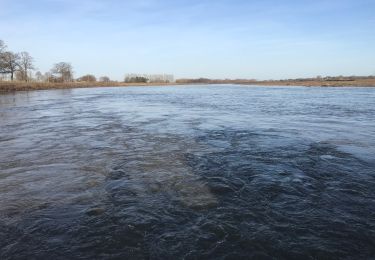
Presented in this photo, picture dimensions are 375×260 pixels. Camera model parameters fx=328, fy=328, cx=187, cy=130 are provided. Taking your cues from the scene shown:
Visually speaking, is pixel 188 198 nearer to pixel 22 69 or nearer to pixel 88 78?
pixel 22 69

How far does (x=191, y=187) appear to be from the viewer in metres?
6.86

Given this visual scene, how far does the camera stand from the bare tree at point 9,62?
6975 centimetres

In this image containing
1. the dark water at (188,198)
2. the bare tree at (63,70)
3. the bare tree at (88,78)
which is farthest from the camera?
the bare tree at (88,78)

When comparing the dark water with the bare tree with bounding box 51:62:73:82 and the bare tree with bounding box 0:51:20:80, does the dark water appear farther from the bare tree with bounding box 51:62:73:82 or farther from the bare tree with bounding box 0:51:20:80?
the bare tree with bounding box 51:62:73:82

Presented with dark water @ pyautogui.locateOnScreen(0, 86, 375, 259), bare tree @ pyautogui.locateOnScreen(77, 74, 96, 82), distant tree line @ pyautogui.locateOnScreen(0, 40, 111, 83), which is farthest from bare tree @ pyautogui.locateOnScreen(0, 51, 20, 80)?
dark water @ pyautogui.locateOnScreen(0, 86, 375, 259)

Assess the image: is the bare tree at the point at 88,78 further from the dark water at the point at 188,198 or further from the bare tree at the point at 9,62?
the dark water at the point at 188,198

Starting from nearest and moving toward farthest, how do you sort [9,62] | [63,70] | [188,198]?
1. [188,198]
2. [9,62]
3. [63,70]

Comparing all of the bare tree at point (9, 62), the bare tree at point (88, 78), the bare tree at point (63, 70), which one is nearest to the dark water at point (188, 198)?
the bare tree at point (9, 62)

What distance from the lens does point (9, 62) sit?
72.4 metres

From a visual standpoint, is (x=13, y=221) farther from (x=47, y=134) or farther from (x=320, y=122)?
(x=320, y=122)

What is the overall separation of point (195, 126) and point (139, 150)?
5.65m

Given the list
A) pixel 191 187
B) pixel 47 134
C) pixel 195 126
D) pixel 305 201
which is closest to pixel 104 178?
pixel 191 187

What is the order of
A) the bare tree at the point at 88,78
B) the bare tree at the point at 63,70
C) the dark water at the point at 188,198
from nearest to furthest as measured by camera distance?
1. the dark water at the point at 188,198
2. the bare tree at the point at 63,70
3. the bare tree at the point at 88,78

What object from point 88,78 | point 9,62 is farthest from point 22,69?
point 88,78
